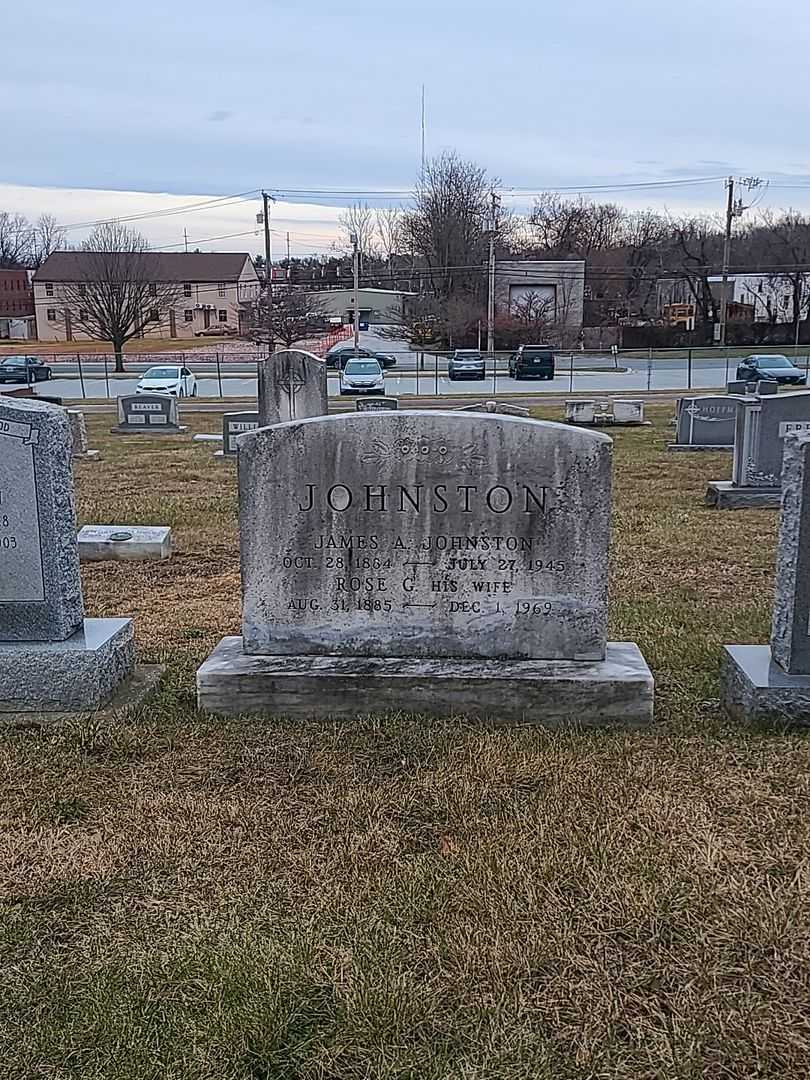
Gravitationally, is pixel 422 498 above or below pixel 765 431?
above

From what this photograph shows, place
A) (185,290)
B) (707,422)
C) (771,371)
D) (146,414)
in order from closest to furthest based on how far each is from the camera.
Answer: (707,422) < (146,414) < (771,371) < (185,290)

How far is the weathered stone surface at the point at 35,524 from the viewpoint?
4.56 metres

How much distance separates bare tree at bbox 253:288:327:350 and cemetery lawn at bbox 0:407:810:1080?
43.0m

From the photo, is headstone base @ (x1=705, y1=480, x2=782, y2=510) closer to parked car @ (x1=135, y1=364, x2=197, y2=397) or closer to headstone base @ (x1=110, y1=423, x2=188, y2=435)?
headstone base @ (x1=110, y1=423, x2=188, y2=435)

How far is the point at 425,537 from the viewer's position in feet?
15.1

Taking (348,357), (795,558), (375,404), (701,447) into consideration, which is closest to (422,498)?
(795,558)

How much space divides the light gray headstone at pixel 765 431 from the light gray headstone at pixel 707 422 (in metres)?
4.77

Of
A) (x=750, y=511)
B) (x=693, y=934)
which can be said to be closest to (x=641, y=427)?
(x=750, y=511)

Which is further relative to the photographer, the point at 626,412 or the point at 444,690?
the point at 626,412

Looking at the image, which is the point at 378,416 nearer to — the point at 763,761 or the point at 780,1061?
the point at 763,761

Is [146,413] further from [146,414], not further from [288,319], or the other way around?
[288,319]

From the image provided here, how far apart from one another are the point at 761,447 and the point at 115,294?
136 feet

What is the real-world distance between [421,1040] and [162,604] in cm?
460

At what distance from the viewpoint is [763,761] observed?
401cm
